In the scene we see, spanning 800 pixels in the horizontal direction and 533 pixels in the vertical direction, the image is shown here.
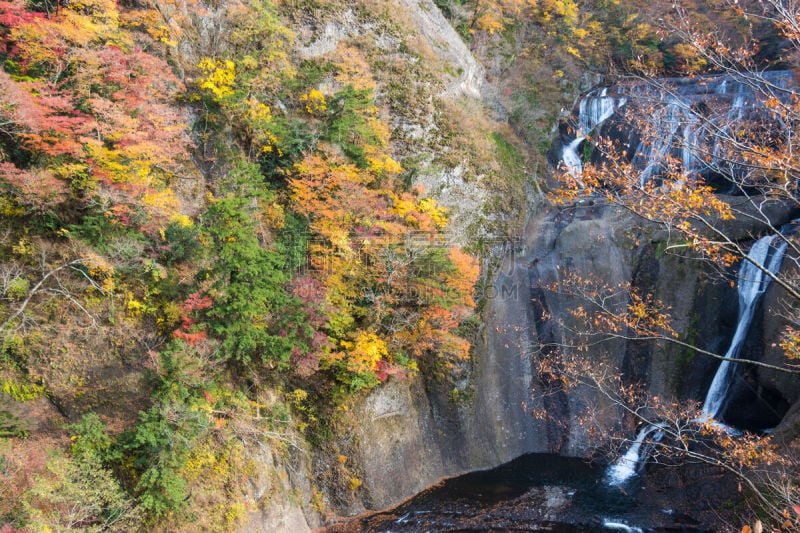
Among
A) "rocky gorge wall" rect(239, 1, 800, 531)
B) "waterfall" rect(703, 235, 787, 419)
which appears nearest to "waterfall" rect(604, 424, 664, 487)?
"rocky gorge wall" rect(239, 1, 800, 531)

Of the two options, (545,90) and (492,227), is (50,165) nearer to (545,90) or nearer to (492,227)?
(492,227)

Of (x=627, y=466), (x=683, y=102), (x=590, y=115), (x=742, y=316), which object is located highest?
(x=590, y=115)

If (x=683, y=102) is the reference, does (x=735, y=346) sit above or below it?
below

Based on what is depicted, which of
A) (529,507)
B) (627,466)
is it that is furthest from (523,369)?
(529,507)

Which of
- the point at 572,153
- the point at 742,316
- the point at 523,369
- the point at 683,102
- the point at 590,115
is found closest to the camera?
the point at 683,102

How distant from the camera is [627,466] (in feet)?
56.2

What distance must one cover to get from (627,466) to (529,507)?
456cm

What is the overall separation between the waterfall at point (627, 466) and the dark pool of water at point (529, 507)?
0.30 meters

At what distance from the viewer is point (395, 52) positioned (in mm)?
20703

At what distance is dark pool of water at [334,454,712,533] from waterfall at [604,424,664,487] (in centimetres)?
30

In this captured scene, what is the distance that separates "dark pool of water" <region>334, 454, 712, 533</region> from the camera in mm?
14562

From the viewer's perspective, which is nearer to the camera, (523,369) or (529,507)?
(529,507)

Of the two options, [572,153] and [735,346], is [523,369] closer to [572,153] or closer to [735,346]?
[735,346]

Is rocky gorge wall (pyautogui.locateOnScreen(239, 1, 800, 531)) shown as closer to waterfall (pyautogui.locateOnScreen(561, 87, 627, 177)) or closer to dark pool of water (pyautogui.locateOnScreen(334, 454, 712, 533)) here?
dark pool of water (pyautogui.locateOnScreen(334, 454, 712, 533))
